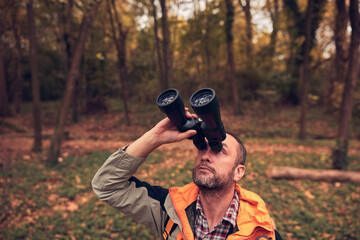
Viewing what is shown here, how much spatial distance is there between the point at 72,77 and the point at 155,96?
225cm

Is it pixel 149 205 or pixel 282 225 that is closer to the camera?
pixel 149 205

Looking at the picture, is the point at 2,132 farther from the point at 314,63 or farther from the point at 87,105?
the point at 314,63

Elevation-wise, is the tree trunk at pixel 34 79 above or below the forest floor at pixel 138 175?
above

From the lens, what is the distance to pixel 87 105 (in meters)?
16.4

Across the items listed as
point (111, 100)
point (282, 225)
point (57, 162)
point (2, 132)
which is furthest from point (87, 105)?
point (282, 225)

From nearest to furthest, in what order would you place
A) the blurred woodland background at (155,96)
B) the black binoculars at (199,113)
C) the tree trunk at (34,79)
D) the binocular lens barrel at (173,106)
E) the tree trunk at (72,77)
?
the black binoculars at (199,113), the binocular lens barrel at (173,106), the blurred woodland background at (155,96), the tree trunk at (72,77), the tree trunk at (34,79)

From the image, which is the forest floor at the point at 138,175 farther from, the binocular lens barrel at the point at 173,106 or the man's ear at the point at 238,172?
the man's ear at the point at 238,172

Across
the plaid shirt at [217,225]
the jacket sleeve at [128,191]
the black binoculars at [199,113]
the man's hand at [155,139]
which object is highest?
the black binoculars at [199,113]

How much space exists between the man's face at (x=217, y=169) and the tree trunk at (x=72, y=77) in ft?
17.4

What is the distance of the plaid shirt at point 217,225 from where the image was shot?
1.74m

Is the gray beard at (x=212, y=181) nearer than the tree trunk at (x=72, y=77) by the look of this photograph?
Yes

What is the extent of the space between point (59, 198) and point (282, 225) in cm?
435

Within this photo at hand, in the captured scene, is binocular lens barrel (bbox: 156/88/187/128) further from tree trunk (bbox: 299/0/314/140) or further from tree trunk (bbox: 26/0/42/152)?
tree trunk (bbox: 299/0/314/140)

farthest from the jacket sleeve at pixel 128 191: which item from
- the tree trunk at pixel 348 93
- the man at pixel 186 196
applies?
the tree trunk at pixel 348 93
